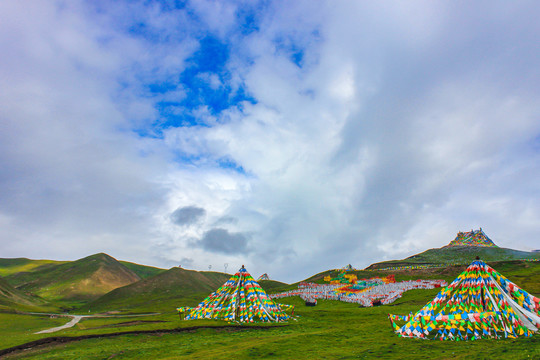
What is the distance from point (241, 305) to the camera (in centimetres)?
3472

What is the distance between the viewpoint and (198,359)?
17.0 m

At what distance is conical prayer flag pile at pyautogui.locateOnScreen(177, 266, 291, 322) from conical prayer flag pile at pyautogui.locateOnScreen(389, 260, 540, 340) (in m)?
15.0

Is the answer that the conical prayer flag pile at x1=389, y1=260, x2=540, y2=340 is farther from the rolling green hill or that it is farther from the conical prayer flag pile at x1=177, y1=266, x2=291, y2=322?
the rolling green hill

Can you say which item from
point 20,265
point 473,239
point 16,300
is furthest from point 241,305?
point 20,265

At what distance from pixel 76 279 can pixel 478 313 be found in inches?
7068

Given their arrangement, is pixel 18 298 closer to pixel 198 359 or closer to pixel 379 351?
pixel 198 359

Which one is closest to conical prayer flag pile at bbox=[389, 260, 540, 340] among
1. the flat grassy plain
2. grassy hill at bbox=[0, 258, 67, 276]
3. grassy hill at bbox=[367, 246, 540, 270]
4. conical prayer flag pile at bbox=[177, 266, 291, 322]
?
the flat grassy plain

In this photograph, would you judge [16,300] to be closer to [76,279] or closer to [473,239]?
[76,279]

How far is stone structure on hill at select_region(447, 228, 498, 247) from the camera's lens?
125125mm

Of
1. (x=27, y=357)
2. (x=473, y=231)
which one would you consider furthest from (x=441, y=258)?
(x=27, y=357)

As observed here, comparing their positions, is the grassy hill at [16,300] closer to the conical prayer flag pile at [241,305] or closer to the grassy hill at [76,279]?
the grassy hill at [76,279]

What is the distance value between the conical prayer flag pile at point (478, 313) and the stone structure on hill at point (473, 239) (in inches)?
4926

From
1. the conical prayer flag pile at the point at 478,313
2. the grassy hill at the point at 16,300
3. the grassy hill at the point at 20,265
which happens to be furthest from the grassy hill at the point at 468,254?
the grassy hill at the point at 20,265

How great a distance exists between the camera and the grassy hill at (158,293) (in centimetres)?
10025
